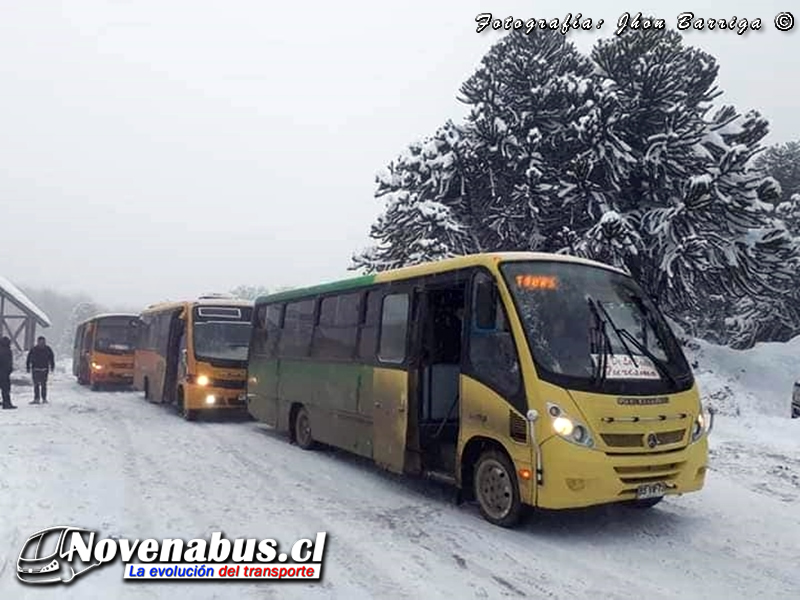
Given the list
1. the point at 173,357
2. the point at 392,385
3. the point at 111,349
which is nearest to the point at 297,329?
the point at 392,385

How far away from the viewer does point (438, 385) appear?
839 centimetres

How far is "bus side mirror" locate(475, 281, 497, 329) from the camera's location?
721 cm

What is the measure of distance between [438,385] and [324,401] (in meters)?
3.03

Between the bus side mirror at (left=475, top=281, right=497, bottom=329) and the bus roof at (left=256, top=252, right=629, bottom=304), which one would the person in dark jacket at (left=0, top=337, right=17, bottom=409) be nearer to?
the bus roof at (left=256, top=252, right=629, bottom=304)

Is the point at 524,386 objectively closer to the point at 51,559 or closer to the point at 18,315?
the point at 51,559

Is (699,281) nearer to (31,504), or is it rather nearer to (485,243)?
(485,243)

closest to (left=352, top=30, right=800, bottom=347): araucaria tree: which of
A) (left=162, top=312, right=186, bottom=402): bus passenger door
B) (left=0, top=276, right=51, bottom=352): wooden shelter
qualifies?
(left=162, top=312, right=186, bottom=402): bus passenger door

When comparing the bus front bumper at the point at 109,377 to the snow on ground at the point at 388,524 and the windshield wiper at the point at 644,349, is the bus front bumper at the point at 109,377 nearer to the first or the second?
the snow on ground at the point at 388,524

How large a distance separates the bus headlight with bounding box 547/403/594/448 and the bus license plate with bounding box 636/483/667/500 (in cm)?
66

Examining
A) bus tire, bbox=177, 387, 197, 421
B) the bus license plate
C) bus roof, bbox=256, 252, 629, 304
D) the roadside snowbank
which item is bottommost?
bus tire, bbox=177, 387, 197, 421

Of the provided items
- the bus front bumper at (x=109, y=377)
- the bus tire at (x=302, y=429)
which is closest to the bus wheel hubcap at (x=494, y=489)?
the bus tire at (x=302, y=429)

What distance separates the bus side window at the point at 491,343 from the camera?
684 cm

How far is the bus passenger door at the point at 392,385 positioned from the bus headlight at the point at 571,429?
240 centimetres

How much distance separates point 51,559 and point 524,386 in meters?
4.24
